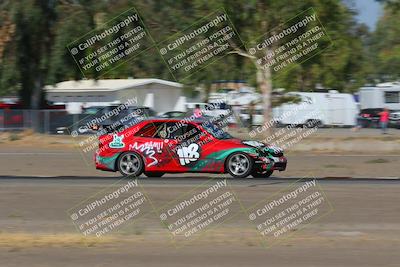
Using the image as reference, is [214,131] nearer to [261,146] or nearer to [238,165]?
[238,165]

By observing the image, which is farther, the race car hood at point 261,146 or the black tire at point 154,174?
the black tire at point 154,174

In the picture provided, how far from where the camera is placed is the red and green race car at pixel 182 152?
17578mm

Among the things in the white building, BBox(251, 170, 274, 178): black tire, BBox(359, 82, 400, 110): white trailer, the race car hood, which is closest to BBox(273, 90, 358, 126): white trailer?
BBox(359, 82, 400, 110): white trailer

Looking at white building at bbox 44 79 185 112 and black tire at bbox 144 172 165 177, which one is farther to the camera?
white building at bbox 44 79 185 112

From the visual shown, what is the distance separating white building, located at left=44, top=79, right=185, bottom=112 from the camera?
58.0m

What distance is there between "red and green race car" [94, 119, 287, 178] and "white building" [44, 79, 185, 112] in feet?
129

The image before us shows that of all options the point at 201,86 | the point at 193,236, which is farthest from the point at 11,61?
the point at 193,236

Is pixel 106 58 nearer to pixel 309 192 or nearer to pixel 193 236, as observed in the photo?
pixel 309 192

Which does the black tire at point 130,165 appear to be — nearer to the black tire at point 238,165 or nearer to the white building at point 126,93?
the black tire at point 238,165

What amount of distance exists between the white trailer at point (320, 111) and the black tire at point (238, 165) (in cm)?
2871

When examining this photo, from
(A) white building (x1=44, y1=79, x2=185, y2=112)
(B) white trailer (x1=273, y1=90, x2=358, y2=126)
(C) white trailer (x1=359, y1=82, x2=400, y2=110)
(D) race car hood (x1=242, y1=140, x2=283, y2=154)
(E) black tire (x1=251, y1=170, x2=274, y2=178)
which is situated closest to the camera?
(D) race car hood (x1=242, y1=140, x2=283, y2=154)

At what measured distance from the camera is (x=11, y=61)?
126ft

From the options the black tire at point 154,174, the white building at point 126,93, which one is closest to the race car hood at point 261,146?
the black tire at point 154,174

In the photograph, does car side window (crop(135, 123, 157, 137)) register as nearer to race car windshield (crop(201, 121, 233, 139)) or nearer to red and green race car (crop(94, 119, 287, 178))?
red and green race car (crop(94, 119, 287, 178))
